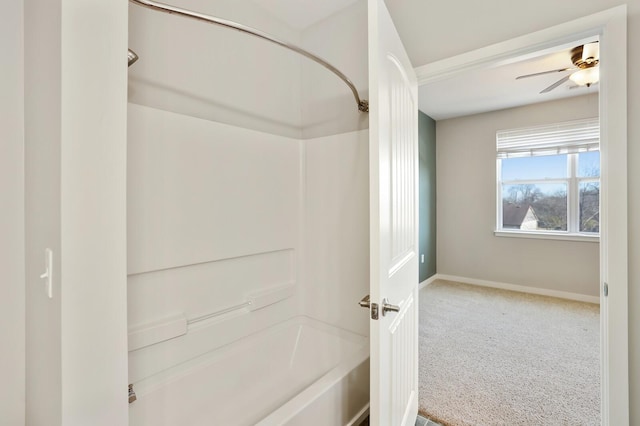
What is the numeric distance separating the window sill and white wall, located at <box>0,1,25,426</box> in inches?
194

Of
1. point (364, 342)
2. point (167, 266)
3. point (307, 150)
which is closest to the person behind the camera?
point (167, 266)

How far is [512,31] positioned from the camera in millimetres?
1352

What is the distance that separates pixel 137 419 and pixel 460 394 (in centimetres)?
190

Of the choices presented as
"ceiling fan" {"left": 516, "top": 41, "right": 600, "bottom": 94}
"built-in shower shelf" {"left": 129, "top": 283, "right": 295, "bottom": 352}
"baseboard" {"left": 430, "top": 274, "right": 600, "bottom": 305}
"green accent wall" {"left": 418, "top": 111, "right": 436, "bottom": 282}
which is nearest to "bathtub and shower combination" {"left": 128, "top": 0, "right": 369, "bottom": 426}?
"built-in shower shelf" {"left": 129, "top": 283, "right": 295, "bottom": 352}

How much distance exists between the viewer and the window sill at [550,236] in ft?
11.9

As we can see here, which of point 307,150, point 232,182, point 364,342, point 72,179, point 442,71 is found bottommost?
point 364,342

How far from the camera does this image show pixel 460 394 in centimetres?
192

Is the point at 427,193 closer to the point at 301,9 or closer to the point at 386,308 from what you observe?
the point at 301,9

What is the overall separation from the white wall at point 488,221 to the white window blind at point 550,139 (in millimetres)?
92

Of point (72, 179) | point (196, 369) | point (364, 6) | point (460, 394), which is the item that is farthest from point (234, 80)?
point (460, 394)

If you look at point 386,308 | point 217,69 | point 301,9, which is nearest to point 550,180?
point 301,9

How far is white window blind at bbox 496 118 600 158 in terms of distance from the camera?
11.9 ft

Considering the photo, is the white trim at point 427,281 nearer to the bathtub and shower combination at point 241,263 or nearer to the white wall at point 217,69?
the bathtub and shower combination at point 241,263

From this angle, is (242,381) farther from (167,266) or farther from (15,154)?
(15,154)
